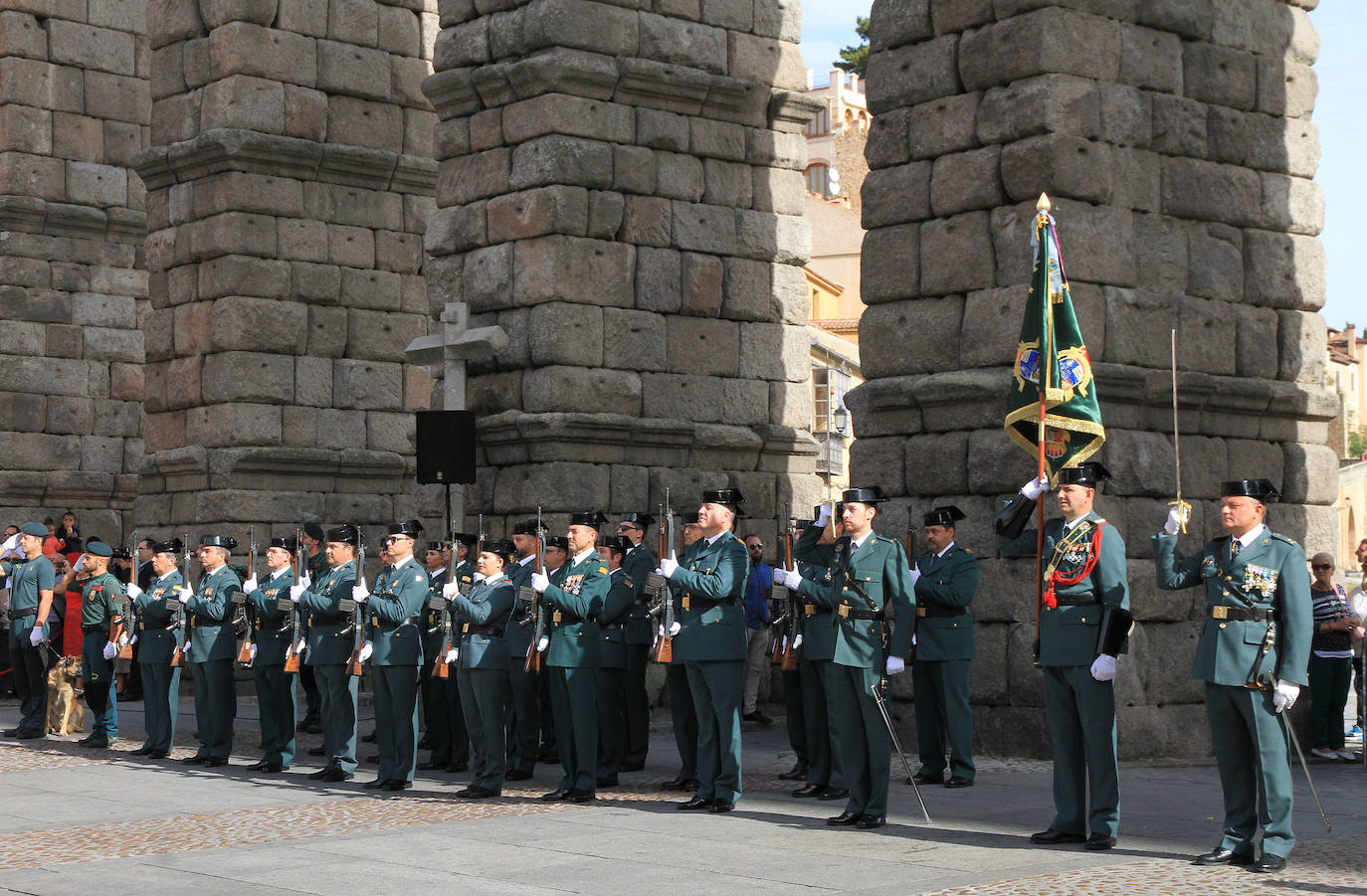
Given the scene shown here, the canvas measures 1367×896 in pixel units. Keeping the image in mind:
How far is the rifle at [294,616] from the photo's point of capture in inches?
465

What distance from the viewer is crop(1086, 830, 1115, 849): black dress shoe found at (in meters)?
8.20

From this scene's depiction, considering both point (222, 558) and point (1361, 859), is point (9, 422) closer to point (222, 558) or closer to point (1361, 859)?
point (222, 558)

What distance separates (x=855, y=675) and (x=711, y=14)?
7.61 meters

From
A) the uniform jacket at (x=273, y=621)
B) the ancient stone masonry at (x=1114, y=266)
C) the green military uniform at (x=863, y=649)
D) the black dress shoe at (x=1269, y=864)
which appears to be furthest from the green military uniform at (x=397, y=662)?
the black dress shoe at (x=1269, y=864)

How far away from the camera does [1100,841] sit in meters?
8.21

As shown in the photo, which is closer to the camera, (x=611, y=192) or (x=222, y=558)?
(x=222, y=558)

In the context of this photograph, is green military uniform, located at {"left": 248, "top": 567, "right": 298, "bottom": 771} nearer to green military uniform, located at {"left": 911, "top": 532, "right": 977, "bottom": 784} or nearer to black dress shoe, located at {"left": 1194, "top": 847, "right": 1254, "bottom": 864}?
green military uniform, located at {"left": 911, "top": 532, "right": 977, "bottom": 784}

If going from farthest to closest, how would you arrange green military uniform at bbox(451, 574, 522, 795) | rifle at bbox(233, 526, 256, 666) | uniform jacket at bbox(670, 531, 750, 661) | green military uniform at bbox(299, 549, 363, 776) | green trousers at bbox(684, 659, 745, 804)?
rifle at bbox(233, 526, 256, 666) → green military uniform at bbox(299, 549, 363, 776) → green military uniform at bbox(451, 574, 522, 795) → uniform jacket at bbox(670, 531, 750, 661) → green trousers at bbox(684, 659, 745, 804)

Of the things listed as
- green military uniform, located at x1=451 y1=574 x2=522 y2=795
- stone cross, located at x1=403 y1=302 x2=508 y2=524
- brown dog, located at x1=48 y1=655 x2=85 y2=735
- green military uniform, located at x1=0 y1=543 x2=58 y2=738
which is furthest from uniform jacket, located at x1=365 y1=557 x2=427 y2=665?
green military uniform, located at x1=0 y1=543 x2=58 y2=738

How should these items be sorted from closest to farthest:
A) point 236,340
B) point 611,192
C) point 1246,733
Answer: point 1246,733 < point 611,192 < point 236,340

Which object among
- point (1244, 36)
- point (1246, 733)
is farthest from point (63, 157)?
point (1246, 733)

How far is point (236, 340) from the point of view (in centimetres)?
1675

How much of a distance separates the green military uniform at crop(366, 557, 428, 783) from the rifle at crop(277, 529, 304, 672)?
2.99ft

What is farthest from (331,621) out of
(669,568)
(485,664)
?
(669,568)
